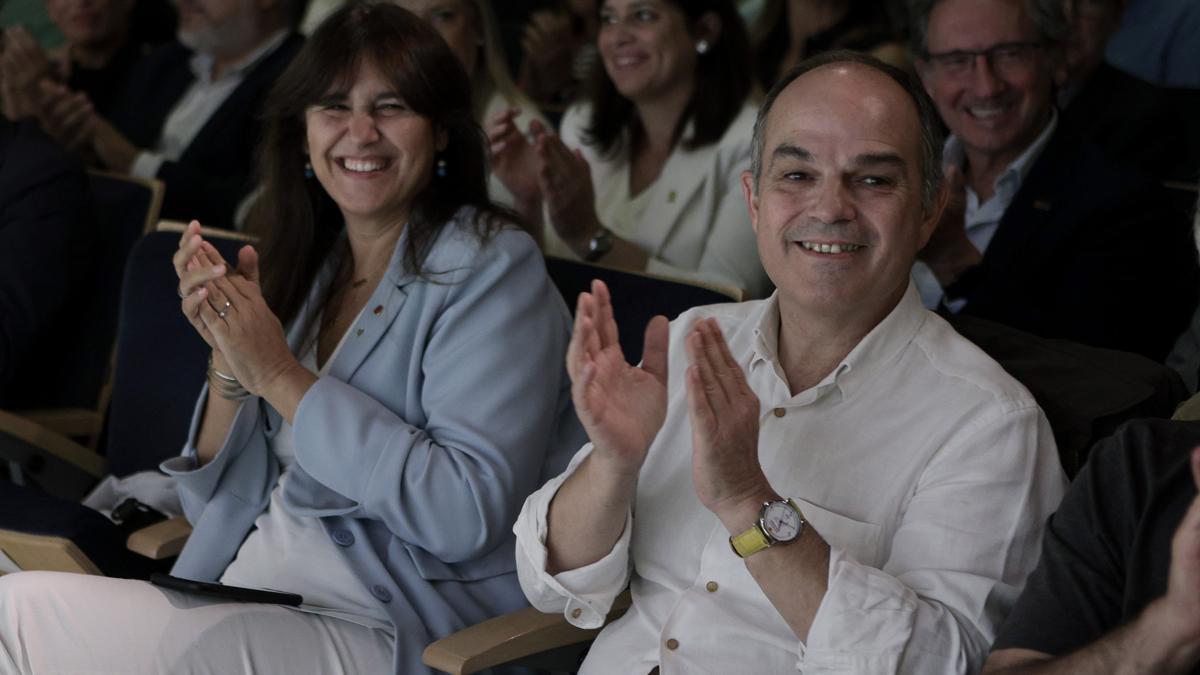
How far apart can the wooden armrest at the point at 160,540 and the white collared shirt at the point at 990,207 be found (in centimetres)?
133

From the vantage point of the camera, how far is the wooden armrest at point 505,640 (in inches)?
68.9

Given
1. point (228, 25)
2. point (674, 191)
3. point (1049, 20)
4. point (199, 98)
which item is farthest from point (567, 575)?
point (199, 98)

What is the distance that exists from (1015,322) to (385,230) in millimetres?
1025

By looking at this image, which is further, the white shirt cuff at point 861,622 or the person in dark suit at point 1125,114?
the person in dark suit at point 1125,114

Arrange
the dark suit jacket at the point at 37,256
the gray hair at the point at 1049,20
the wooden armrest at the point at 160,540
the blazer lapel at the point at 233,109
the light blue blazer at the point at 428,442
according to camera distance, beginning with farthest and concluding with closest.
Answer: the blazer lapel at the point at 233,109
the dark suit jacket at the point at 37,256
the gray hair at the point at 1049,20
the wooden armrest at the point at 160,540
the light blue blazer at the point at 428,442

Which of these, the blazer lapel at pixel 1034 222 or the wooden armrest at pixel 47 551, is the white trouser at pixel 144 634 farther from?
the blazer lapel at pixel 1034 222

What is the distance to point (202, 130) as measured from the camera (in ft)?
12.4

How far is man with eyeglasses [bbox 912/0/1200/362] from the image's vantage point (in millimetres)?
2402

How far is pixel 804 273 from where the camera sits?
169 centimetres

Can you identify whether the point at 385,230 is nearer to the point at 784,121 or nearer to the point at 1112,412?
the point at 784,121

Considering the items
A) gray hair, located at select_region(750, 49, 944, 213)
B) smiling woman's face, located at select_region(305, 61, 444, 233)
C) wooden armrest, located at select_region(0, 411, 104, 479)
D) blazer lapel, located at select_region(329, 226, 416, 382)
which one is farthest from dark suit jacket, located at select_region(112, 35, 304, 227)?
gray hair, located at select_region(750, 49, 944, 213)

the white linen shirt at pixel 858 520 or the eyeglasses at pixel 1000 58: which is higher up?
the eyeglasses at pixel 1000 58

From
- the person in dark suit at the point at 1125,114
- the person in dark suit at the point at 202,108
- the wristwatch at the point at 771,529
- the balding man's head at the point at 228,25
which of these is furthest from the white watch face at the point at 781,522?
the balding man's head at the point at 228,25

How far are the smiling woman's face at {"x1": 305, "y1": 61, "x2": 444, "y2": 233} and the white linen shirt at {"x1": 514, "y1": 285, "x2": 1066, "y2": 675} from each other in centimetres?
55
